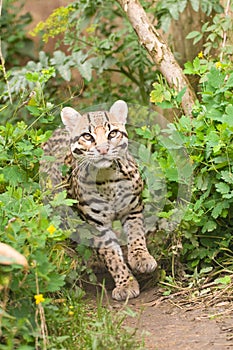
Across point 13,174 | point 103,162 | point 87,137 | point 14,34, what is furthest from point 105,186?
point 14,34

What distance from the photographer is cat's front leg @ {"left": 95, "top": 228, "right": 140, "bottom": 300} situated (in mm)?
5316

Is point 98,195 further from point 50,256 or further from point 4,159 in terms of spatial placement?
point 50,256

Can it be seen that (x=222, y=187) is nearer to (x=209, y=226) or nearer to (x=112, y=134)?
(x=209, y=226)

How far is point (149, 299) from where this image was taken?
5.21 m

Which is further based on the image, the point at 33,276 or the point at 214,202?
the point at 214,202

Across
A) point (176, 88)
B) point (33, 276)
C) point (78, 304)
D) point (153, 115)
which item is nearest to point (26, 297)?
point (33, 276)

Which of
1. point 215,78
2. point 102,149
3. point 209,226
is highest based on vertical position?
point 215,78

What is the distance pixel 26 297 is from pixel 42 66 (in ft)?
12.7

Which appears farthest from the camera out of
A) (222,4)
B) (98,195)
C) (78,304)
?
(222,4)

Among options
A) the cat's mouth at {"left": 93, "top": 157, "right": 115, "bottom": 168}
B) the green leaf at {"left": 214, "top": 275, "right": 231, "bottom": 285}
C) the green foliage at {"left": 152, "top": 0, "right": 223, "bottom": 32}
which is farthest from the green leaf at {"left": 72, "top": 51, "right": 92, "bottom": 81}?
the green leaf at {"left": 214, "top": 275, "right": 231, "bottom": 285}

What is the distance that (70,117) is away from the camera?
5.41 metres

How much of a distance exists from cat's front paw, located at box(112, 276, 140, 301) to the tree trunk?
1362mm

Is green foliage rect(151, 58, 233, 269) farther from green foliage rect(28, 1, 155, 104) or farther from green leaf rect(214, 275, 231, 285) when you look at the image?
green foliage rect(28, 1, 155, 104)

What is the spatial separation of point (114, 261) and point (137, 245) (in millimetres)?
228
